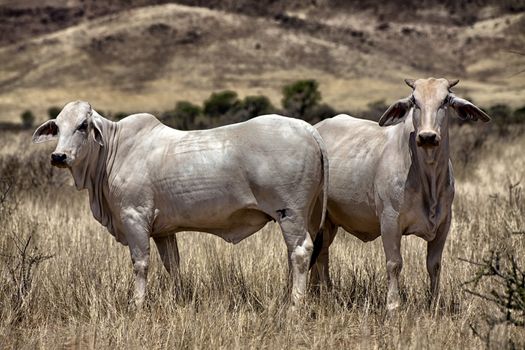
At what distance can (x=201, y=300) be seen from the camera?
7629 millimetres

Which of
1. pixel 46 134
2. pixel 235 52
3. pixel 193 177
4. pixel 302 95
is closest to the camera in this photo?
pixel 193 177

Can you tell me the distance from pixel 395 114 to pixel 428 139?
772 mm

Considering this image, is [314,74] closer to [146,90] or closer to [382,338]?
[146,90]

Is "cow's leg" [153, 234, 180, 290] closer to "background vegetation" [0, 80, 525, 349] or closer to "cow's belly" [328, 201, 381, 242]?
"background vegetation" [0, 80, 525, 349]

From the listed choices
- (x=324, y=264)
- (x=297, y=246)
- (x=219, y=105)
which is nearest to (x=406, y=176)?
(x=297, y=246)

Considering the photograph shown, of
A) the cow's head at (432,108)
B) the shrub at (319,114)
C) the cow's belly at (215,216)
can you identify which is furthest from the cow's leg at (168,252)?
the shrub at (319,114)

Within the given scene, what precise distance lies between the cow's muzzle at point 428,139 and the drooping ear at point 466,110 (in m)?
0.49

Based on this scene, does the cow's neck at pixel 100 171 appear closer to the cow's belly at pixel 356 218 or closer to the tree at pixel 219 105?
the cow's belly at pixel 356 218

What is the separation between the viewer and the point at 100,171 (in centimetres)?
805

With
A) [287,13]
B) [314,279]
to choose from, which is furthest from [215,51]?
[314,279]

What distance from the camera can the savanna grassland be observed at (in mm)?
6590

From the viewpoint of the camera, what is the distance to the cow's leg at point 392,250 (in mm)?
7363

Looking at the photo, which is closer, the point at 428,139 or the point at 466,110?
the point at 428,139

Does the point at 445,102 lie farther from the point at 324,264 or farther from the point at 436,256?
the point at 324,264
